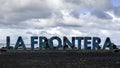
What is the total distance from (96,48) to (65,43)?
10.8 metres

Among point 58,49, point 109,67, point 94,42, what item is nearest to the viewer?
point 109,67

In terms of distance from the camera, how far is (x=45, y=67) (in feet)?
180

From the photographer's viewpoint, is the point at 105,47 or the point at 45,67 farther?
the point at 105,47

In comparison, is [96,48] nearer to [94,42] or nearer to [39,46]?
[94,42]

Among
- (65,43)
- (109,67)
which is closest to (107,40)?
(65,43)

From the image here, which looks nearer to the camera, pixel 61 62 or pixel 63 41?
pixel 61 62

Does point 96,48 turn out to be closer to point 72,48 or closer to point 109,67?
point 72,48

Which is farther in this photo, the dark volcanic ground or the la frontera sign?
the la frontera sign

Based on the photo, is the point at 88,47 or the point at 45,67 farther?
the point at 88,47

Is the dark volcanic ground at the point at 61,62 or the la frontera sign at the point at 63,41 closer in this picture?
the dark volcanic ground at the point at 61,62

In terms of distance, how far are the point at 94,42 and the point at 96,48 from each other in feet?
16.7

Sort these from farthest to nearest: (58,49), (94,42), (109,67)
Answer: (58,49) → (94,42) → (109,67)

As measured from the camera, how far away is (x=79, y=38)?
137375 millimetres

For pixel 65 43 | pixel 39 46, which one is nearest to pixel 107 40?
pixel 65 43
